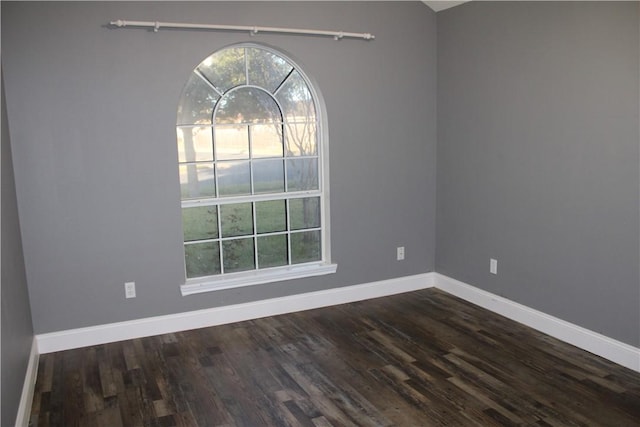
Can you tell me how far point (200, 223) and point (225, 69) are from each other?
3.75 ft

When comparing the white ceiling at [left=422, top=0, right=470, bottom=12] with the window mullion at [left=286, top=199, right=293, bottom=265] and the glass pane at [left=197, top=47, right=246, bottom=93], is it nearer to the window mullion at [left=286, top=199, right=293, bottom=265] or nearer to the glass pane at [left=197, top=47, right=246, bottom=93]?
the glass pane at [left=197, top=47, right=246, bottom=93]

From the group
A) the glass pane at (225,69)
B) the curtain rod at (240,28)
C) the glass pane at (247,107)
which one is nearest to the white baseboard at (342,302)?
the glass pane at (247,107)

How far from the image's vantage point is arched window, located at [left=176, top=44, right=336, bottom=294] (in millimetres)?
3881

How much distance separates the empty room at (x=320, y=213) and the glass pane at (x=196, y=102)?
2cm

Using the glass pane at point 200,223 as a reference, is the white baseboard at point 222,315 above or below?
below

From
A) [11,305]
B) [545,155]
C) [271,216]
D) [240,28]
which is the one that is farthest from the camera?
[271,216]

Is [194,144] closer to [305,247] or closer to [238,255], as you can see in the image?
[238,255]

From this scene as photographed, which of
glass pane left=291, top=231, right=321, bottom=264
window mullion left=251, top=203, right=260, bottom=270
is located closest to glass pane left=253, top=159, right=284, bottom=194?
window mullion left=251, top=203, right=260, bottom=270

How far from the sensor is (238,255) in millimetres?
4113

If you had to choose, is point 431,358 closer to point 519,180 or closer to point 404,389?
point 404,389

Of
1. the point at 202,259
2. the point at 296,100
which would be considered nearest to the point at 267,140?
the point at 296,100

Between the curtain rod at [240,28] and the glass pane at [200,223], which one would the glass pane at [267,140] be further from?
the curtain rod at [240,28]

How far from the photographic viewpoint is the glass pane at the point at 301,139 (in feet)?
13.7

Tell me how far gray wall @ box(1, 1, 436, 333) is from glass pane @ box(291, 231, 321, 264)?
0.58ft
